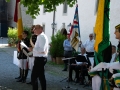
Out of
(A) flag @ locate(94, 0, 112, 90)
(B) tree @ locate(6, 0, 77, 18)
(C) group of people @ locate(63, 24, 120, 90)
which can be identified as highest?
(B) tree @ locate(6, 0, 77, 18)


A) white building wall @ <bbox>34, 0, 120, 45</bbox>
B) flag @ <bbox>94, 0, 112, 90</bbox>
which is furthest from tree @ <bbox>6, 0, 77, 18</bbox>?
white building wall @ <bbox>34, 0, 120, 45</bbox>

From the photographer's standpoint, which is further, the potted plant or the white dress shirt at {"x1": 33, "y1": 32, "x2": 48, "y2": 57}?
the potted plant

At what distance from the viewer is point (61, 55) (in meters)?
16.2

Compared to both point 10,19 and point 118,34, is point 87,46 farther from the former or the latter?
point 10,19

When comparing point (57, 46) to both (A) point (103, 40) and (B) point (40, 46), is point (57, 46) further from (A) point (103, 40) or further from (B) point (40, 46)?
(A) point (103, 40)

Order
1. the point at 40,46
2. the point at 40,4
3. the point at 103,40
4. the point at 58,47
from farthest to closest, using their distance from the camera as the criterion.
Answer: the point at 58,47 → the point at 40,4 → the point at 40,46 → the point at 103,40

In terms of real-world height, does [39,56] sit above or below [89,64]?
above

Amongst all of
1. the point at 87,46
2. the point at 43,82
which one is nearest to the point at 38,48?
the point at 43,82

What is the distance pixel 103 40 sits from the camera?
18.4ft

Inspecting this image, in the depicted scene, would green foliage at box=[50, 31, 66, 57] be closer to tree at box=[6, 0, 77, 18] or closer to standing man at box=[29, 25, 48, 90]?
tree at box=[6, 0, 77, 18]

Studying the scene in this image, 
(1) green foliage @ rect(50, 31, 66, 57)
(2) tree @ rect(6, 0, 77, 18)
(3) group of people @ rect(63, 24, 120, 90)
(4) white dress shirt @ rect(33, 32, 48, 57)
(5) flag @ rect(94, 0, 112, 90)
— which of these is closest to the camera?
(3) group of people @ rect(63, 24, 120, 90)

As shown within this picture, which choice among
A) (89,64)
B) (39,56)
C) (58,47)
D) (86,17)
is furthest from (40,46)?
(86,17)

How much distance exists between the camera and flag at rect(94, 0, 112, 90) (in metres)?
5.55

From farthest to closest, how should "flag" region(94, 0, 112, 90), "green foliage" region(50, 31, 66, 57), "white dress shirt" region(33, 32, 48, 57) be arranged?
1. "green foliage" region(50, 31, 66, 57)
2. "white dress shirt" region(33, 32, 48, 57)
3. "flag" region(94, 0, 112, 90)
